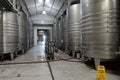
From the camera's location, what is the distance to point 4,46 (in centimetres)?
510

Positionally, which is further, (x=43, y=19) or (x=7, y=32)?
(x=43, y=19)

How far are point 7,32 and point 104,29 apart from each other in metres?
3.51

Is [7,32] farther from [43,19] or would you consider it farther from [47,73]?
[43,19]

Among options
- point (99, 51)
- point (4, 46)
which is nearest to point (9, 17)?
point (4, 46)

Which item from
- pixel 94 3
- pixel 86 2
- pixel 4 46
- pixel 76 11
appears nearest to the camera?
pixel 94 3

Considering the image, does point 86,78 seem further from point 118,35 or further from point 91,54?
point 118,35

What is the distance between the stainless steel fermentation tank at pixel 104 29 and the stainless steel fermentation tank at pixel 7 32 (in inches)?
122

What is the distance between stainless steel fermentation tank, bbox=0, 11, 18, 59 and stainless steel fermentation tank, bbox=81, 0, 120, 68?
3109 mm

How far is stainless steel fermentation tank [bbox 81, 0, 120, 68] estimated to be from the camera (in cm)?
339

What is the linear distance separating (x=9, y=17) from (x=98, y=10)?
334 cm

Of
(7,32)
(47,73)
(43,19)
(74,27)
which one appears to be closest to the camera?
(47,73)

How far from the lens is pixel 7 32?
525 cm

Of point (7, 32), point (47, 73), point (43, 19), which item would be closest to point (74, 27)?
point (7, 32)

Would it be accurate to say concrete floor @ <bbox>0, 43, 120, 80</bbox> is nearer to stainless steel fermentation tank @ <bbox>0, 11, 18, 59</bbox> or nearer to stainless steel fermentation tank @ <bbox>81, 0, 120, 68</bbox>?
stainless steel fermentation tank @ <bbox>81, 0, 120, 68</bbox>
